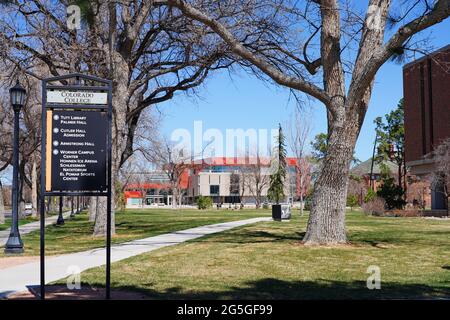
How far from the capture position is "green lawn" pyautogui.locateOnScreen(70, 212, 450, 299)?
27.9ft

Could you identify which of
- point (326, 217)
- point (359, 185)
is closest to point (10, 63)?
point (326, 217)

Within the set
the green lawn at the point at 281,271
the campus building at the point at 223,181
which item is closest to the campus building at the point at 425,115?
the campus building at the point at 223,181

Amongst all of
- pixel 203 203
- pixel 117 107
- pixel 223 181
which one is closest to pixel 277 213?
pixel 117 107

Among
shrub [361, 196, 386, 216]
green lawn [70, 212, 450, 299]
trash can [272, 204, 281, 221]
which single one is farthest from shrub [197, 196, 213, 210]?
green lawn [70, 212, 450, 299]

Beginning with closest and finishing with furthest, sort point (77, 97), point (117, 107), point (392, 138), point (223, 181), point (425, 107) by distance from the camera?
point (77, 97) → point (117, 107) → point (425, 107) → point (392, 138) → point (223, 181)

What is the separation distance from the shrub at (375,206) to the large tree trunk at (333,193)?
90.6 feet

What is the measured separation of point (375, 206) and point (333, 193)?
28.2 m

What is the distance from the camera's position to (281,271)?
417 inches

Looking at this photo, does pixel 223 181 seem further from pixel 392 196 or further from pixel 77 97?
pixel 77 97

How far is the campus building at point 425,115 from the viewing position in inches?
1775

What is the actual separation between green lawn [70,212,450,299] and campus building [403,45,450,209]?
32291 mm

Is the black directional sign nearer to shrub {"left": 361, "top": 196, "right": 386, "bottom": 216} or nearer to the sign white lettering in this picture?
the sign white lettering
